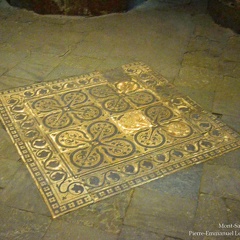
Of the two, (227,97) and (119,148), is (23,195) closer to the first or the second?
(119,148)

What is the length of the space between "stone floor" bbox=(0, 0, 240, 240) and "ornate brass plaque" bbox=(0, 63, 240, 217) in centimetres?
9

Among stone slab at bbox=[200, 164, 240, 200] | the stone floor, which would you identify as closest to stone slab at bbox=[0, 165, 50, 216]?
the stone floor

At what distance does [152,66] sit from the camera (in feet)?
11.2

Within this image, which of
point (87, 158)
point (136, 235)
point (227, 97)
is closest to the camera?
point (136, 235)

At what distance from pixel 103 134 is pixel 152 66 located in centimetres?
123

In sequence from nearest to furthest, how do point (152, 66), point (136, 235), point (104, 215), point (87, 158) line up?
point (136, 235), point (104, 215), point (87, 158), point (152, 66)

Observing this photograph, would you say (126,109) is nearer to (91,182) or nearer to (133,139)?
(133,139)

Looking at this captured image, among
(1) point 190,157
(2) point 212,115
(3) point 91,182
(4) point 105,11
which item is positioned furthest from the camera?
(4) point 105,11

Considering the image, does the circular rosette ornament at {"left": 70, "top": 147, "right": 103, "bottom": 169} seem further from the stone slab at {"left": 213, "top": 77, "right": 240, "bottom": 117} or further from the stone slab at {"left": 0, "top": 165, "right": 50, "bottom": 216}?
the stone slab at {"left": 213, "top": 77, "right": 240, "bottom": 117}

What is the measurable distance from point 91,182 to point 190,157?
69cm

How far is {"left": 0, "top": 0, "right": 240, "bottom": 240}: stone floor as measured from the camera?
5.93 feet

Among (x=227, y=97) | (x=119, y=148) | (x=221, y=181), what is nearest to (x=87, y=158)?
(x=119, y=148)

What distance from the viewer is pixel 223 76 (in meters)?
3.26

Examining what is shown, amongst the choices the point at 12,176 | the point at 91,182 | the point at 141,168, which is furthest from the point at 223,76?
the point at 12,176
